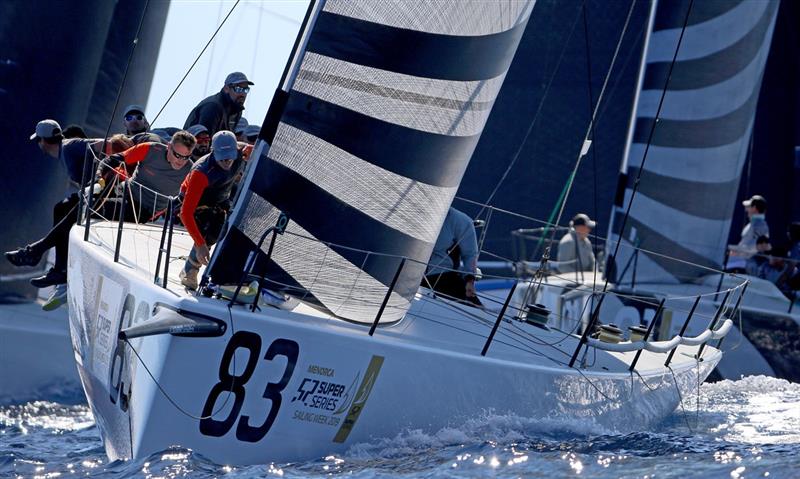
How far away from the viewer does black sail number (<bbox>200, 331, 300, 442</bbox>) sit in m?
4.15

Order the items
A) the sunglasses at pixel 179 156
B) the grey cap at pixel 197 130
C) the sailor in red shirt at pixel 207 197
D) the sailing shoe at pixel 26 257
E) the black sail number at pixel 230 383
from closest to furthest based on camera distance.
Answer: the black sail number at pixel 230 383 < the sailor in red shirt at pixel 207 197 < the sunglasses at pixel 179 156 < the grey cap at pixel 197 130 < the sailing shoe at pixel 26 257

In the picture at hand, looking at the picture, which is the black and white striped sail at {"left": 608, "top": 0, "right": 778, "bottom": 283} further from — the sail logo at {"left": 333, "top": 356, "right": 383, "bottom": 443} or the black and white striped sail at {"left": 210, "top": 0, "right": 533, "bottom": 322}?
the sail logo at {"left": 333, "top": 356, "right": 383, "bottom": 443}

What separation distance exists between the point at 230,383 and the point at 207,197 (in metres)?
1.04

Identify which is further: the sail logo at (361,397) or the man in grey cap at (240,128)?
the man in grey cap at (240,128)

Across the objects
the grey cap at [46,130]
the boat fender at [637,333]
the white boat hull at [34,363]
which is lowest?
the white boat hull at [34,363]

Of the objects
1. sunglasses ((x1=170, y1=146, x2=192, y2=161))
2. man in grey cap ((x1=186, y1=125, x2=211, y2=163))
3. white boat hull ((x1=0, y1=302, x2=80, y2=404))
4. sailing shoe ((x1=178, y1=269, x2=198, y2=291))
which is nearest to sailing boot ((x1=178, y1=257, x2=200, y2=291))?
sailing shoe ((x1=178, y1=269, x2=198, y2=291))

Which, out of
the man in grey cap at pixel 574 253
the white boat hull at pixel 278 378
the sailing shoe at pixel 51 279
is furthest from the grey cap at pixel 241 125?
the man in grey cap at pixel 574 253

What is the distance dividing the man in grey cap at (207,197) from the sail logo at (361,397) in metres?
0.73

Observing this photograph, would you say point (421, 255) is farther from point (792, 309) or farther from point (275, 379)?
point (792, 309)

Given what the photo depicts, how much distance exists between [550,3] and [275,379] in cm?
843

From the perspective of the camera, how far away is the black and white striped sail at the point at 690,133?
916 centimetres

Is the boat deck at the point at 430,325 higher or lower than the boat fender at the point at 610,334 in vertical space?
lower

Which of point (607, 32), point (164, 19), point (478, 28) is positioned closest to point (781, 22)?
point (607, 32)

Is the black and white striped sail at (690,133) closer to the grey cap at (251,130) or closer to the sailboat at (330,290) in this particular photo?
the grey cap at (251,130)
